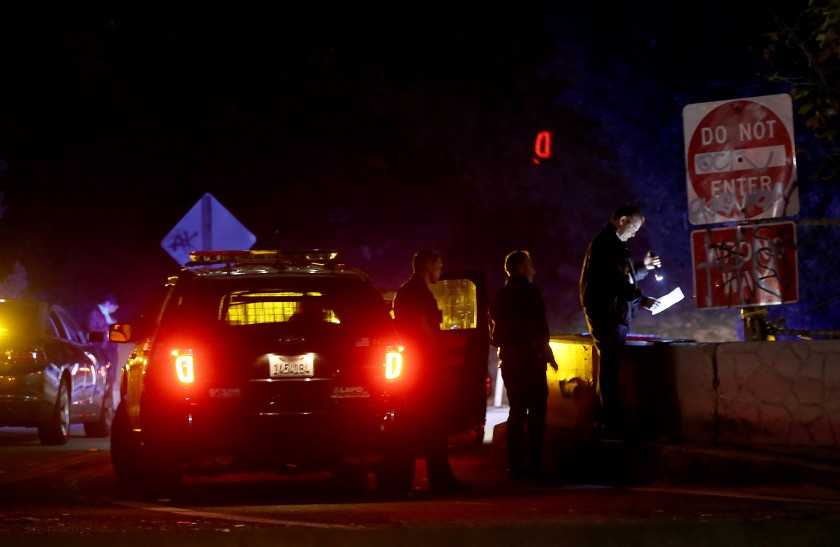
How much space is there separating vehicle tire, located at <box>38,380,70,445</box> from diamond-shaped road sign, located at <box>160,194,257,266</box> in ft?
6.43

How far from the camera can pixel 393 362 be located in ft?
34.6

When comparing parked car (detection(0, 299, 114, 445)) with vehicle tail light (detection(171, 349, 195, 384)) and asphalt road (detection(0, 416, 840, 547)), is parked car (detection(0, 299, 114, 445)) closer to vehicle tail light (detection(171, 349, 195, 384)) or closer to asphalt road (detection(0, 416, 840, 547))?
asphalt road (detection(0, 416, 840, 547))

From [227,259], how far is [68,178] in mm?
22290

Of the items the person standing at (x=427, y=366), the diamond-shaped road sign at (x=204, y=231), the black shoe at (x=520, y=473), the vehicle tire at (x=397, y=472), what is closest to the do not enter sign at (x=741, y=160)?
the person standing at (x=427, y=366)

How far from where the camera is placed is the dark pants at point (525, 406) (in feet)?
39.1

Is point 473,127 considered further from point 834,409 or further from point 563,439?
point 834,409

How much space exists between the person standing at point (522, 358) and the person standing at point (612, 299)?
1.35ft

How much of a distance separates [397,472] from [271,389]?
107 cm

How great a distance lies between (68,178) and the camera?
33.1 m

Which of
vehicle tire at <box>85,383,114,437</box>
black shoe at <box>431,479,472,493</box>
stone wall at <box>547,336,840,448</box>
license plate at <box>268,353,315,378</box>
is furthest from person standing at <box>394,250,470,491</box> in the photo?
vehicle tire at <box>85,383,114,437</box>

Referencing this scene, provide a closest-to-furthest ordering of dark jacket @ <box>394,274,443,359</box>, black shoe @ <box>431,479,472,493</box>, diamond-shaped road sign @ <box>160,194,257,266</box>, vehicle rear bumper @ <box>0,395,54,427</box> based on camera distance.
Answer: black shoe @ <box>431,479,472,493</box>
dark jacket @ <box>394,274,443,359</box>
vehicle rear bumper @ <box>0,395,54,427</box>
diamond-shaped road sign @ <box>160,194,257,266</box>

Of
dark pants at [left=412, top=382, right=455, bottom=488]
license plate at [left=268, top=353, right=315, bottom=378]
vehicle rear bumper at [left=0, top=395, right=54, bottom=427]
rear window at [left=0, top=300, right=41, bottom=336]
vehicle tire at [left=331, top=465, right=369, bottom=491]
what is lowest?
vehicle tire at [left=331, top=465, right=369, bottom=491]

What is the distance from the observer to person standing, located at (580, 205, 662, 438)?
11.8 meters

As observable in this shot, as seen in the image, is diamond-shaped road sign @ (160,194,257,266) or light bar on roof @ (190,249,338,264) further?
diamond-shaped road sign @ (160,194,257,266)
